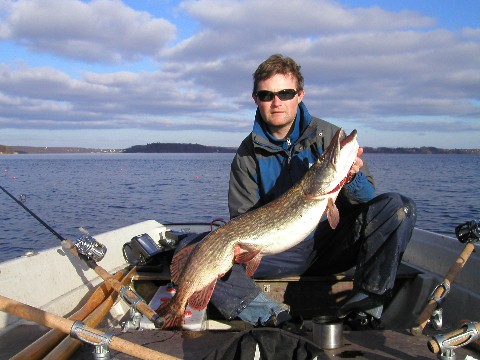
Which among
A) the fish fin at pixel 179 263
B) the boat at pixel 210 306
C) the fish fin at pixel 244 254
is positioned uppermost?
the fish fin at pixel 244 254

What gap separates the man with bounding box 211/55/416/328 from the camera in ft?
13.8

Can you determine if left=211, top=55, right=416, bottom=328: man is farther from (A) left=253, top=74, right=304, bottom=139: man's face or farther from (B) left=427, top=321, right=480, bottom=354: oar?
(B) left=427, top=321, right=480, bottom=354: oar

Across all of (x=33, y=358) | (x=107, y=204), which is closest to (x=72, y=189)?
(x=107, y=204)

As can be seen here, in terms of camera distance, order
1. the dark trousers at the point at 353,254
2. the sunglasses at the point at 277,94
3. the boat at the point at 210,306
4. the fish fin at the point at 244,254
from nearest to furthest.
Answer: the boat at the point at 210,306 < the fish fin at the point at 244,254 < the dark trousers at the point at 353,254 < the sunglasses at the point at 277,94

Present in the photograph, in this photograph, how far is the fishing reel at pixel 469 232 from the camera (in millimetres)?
3992

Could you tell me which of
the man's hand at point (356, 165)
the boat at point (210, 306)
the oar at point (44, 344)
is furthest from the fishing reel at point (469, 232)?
the oar at point (44, 344)

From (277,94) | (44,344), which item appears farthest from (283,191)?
(44,344)

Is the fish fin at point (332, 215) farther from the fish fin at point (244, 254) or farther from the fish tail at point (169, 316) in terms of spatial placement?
the fish tail at point (169, 316)

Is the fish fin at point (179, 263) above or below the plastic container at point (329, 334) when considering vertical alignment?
above

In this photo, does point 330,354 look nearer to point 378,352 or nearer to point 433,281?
point 378,352

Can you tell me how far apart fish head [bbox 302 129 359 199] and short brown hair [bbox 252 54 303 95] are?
4.22 ft

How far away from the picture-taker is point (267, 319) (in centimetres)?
429

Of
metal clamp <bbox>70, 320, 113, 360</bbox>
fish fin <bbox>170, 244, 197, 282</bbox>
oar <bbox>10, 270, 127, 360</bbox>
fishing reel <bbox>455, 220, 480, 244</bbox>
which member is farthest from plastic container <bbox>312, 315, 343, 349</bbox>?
oar <bbox>10, 270, 127, 360</bbox>

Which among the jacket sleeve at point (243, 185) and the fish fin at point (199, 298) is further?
the jacket sleeve at point (243, 185)
